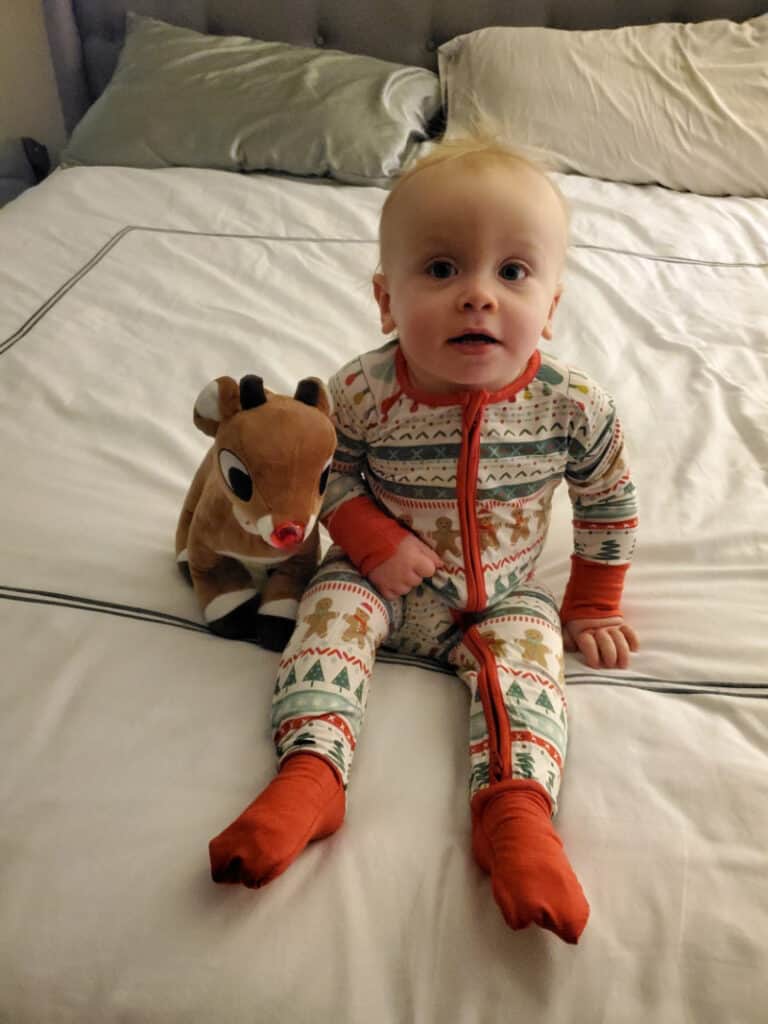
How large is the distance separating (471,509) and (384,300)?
22 centimetres

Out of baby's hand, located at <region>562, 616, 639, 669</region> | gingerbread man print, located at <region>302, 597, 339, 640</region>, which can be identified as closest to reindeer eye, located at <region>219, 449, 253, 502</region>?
gingerbread man print, located at <region>302, 597, 339, 640</region>

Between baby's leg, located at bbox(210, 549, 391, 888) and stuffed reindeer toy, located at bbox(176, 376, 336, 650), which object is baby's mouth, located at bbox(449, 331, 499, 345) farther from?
baby's leg, located at bbox(210, 549, 391, 888)

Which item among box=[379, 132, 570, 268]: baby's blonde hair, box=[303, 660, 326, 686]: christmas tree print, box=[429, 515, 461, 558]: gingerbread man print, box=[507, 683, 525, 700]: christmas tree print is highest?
box=[379, 132, 570, 268]: baby's blonde hair

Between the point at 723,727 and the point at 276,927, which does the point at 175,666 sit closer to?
the point at 276,927

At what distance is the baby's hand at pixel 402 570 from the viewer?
2.52 ft

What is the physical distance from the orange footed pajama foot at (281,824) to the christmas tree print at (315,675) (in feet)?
0.23

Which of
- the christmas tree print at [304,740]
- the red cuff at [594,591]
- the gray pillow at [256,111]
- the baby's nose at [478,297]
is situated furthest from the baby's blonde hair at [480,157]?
the gray pillow at [256,111]

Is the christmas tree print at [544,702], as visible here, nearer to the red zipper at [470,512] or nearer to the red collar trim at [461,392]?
the red zipper at [470,512]

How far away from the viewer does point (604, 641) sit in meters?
0.78

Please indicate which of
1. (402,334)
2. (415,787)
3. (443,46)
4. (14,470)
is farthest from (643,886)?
(443,46)

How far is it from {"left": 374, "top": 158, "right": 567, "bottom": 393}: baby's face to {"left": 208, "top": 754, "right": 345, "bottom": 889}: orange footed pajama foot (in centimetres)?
36

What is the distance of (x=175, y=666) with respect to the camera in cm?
73

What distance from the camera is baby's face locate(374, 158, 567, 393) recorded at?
0.69 meters

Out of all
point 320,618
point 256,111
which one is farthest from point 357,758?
point 256,111
